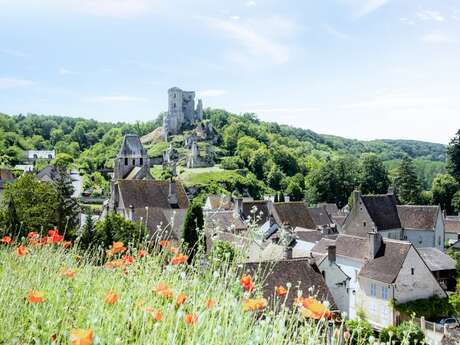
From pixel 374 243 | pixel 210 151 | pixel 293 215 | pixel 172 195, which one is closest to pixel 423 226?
pixel 293 215

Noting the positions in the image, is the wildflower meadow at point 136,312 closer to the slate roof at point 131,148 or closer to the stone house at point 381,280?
the stone house at point 381,280

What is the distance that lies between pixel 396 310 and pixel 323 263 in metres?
4.87

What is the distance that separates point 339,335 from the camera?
12.5 feet

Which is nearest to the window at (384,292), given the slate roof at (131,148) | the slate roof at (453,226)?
the slate roof at (131,148)

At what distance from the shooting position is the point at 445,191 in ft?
272

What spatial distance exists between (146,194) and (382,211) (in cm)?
2188

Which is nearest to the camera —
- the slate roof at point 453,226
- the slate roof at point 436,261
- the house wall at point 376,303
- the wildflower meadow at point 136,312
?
the wildflower meadow at point 136,312

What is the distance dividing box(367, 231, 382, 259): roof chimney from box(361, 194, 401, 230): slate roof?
13804mm

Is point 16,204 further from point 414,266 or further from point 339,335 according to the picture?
point 339,335

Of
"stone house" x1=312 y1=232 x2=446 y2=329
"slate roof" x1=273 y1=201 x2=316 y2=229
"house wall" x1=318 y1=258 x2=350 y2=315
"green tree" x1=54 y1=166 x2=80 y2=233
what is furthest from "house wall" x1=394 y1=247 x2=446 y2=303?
"slate roof" x1=273 y1=201 x2=316 y2=229

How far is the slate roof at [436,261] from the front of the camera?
115 ft

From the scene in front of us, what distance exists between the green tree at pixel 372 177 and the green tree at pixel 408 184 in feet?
60.7

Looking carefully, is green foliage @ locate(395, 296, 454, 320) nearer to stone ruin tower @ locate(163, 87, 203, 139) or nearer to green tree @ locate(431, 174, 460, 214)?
green tree @ locate(431, 174, 460, 214)

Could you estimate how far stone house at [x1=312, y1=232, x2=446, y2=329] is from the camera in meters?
24.9
